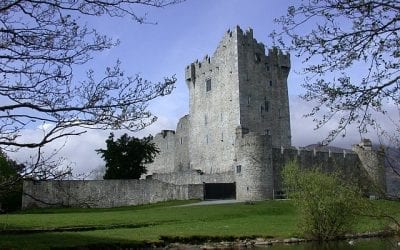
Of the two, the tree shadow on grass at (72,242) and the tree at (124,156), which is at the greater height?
the tree at (124,156)

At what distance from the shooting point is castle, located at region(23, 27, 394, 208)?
42.8 meters

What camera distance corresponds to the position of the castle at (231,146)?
42.8 m

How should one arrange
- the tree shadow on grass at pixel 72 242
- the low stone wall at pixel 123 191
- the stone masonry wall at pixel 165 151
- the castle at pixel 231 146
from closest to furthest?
the tree shadow on grass at pixel 72 242 < the castle at pixel 231 146 < the low stone wall at pixel 123 191 < the stone masonry wall at pixel 165 151

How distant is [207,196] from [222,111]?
1124 cm

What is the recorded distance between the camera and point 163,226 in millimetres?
24703

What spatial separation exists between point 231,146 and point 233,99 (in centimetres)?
468

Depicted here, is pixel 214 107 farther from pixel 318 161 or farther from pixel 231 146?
pixel 318 161

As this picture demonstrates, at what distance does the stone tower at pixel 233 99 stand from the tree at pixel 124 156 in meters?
6.60

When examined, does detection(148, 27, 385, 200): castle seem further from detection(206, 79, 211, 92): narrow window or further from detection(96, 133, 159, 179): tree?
detection(96, 133, 159, 179): tree

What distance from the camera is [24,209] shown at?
41.5 meters

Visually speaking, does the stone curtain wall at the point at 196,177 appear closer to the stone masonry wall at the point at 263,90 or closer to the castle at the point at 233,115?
the castle at the point at 233,115

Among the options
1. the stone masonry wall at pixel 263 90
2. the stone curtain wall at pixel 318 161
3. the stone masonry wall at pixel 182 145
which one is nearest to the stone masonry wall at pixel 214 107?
the stone masonry wall at pixel 263 90

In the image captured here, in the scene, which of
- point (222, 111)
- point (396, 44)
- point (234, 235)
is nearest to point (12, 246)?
point (234, 235)

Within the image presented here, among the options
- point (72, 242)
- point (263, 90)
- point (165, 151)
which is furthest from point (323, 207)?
point (165, 151)
